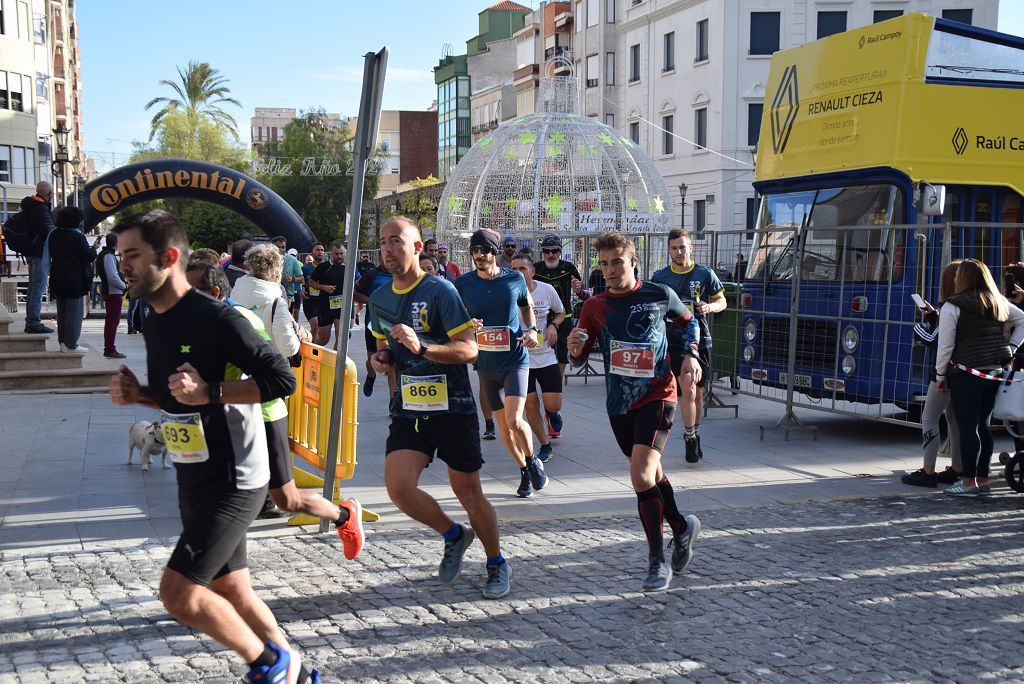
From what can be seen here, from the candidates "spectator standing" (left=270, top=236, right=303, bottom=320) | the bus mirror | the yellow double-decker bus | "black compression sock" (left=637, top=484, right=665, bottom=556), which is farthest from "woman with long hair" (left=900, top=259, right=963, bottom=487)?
"spectator standing" (left=270, top=236, right=303, bottom=320)

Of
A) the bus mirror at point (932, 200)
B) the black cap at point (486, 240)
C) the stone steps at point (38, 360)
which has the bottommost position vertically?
the stone steps at point (38, 360)

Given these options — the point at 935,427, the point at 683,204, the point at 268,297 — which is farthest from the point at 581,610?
the point at 683,204

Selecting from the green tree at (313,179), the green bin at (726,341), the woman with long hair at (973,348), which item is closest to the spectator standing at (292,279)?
the green bin at (726,341)

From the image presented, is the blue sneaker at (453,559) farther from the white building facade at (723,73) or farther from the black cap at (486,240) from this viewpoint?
the white building facade at (723,73)

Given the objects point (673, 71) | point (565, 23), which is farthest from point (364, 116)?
point (565, 23)

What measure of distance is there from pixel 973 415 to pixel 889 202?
330cm

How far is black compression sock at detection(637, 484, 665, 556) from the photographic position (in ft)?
19.1

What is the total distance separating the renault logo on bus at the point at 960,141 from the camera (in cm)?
1082

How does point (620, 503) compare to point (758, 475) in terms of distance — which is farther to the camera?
point (758, 475)

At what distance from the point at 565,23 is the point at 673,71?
12.9 metres

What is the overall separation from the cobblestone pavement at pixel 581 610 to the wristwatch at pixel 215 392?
1371 mm

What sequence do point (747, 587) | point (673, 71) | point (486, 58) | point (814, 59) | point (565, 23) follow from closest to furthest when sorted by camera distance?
1. point (747, 587)
2. point (814, 59)
3. point (673, 71)
4. point (565, 23)
5. point (486, 58)

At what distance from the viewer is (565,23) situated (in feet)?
190

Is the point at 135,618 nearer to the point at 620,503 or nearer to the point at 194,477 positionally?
the point at 194,477
